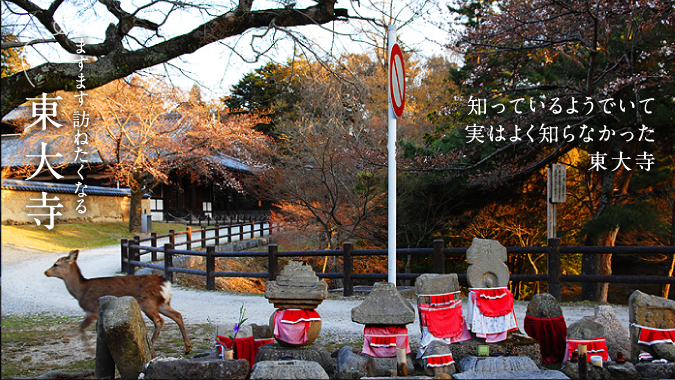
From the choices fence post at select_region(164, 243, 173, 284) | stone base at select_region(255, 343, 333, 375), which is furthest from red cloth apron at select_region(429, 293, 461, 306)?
fence post at select_region(164, 243, 173, 284)

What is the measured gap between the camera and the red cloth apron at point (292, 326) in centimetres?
400

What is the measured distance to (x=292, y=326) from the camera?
4004 millimetres

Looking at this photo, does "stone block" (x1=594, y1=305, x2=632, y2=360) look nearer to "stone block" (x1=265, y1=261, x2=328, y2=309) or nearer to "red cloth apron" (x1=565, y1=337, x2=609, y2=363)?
"red cloth apron" (x1=565, y1=337, x2=609, y2=363)

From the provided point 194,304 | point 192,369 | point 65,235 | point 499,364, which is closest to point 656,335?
point 499,364

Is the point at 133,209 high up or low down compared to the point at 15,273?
up

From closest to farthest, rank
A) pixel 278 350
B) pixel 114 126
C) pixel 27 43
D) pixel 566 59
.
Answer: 1. pixel 278 350
2. pixel 27 43
3. pixel 566 59
4. pixel 114 126

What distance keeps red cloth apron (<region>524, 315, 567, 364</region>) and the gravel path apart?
1633 millimetres

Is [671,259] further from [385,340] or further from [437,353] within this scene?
[385,340]

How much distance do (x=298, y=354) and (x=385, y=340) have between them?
0.73m

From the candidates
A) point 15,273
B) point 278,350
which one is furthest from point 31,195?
point 278,350

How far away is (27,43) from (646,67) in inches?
431

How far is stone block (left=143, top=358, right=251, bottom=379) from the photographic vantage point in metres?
3.36

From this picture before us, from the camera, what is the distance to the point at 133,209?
20.3 metres

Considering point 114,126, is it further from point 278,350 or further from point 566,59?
point 278,350
